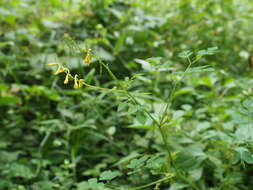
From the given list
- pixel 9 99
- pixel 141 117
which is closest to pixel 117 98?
pixel 9 99

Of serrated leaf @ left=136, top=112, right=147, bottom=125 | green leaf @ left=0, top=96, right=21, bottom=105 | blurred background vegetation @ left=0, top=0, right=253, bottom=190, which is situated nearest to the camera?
serrated leaf @ left=136, top=112, right=147, bottom=125

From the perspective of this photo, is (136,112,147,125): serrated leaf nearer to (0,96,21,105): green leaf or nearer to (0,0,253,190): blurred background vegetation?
(0,0,253,190): blurred background vegetation

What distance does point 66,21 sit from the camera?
2.42 m

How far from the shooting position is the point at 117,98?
184cm

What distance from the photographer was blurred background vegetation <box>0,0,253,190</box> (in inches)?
55.5

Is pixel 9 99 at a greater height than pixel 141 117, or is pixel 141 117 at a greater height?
Result: pixel 141 117

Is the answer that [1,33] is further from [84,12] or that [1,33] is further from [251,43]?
[251,43]

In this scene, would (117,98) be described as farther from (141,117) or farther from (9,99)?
(141,117)

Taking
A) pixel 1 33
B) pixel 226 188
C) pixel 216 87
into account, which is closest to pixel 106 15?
pixel 1 33

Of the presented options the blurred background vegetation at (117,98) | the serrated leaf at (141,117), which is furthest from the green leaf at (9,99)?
the serrated leaf at (141,117)

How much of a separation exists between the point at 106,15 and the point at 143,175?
140 centimetres

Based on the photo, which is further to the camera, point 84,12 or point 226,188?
point 84,12

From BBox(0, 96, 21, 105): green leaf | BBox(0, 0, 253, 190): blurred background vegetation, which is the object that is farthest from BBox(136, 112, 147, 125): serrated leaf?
BBox(0, 96, 21, 105): green leaf

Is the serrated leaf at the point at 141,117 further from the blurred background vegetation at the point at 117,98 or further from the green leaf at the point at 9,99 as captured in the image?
the green leaf at the point at 9,99
